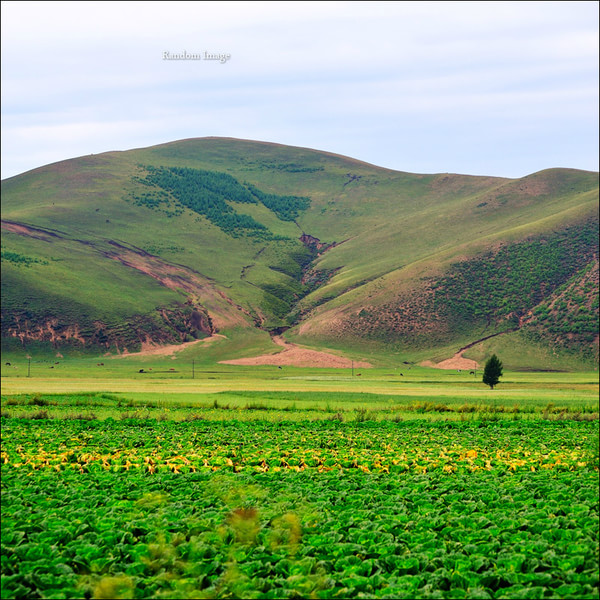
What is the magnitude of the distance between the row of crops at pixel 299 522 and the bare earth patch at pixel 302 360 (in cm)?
9863

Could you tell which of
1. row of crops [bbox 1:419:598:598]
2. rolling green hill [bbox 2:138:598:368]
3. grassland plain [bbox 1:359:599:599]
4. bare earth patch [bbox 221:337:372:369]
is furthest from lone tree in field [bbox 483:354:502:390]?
row of crops [bbox 1:419:598:598]

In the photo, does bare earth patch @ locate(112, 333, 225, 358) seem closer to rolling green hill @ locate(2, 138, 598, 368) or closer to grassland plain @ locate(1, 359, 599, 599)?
rolling green hill @ locate(2, 138, 598, 368)

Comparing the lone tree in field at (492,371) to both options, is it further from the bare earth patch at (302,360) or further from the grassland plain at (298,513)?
the bare earth patch at (302,360)

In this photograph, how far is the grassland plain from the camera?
41.4 ft

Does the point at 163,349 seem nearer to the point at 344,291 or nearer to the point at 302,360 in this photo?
the point at 302,360

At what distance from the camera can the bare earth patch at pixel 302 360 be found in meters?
128

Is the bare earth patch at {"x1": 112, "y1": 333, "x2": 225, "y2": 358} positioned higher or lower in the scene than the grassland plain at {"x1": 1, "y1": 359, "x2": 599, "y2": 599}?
lower

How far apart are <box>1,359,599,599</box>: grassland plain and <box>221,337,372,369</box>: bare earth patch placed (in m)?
90.6

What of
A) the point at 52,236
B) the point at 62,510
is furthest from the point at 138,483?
the point at 52,236

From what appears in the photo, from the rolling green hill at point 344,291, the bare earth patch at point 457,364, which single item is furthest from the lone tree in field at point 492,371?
the rolling green hill at point 344,291

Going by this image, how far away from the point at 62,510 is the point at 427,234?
18211cm

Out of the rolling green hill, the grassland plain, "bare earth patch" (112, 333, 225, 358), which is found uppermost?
the rolling green hill

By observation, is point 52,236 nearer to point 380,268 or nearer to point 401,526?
point 380,268

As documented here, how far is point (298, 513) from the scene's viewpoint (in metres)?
16.7
